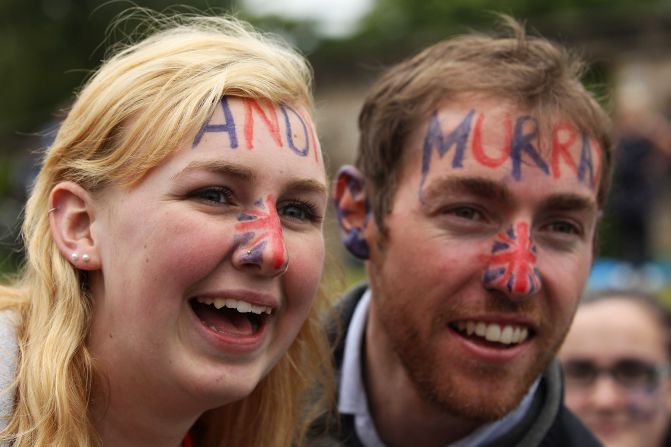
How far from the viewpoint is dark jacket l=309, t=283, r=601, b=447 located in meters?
3.10

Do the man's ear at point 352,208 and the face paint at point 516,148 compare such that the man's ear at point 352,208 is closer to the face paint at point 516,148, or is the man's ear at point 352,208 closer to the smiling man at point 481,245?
the smiling man at point 481,245

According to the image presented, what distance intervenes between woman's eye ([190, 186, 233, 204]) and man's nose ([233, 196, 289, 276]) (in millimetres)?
60

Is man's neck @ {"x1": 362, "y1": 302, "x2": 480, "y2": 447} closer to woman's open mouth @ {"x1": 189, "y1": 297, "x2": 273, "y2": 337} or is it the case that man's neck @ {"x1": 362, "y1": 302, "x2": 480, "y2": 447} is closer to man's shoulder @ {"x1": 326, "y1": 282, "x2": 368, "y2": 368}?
man's shoulder @ {"x1": 326, "y1": 282, "x2": 368, "y2": 368}

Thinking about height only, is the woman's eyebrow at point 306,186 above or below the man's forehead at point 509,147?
below

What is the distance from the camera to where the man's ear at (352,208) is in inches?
135

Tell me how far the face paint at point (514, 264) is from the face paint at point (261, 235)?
85cm

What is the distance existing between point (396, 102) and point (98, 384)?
1577 mm

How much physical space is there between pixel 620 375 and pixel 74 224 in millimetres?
3065

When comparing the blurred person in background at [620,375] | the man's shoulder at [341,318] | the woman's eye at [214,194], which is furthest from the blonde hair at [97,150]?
the blurred person in background at [620,375]

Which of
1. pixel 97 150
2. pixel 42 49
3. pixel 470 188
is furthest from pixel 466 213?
pixel 42 49

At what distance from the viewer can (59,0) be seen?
28891 millimetres

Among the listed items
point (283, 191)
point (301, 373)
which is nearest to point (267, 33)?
point (283, 191)

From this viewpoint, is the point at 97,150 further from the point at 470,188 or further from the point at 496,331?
the point at 496,331

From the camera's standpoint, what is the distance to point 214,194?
2355 mm
